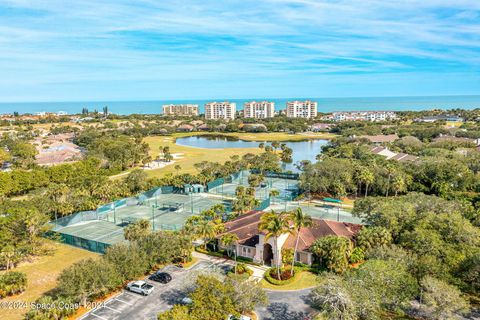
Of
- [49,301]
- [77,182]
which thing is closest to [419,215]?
[49,301]

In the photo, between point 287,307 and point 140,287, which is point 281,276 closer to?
point 287,307

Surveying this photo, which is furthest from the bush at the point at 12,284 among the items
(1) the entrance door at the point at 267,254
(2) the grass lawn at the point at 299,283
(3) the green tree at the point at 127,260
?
(1) the entrance door at the point at 267,254

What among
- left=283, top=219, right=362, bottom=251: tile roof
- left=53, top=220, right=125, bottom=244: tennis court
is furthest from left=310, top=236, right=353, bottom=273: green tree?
left=53, top=220, right=125, bottom=244: tennis court

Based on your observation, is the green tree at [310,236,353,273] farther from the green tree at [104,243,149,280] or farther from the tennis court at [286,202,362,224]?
the green tree at [104,243,149,280]

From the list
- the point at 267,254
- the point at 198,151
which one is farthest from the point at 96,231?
the point at 198,151

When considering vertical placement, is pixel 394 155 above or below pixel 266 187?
above

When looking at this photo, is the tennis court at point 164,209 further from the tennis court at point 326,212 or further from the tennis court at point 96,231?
the tennis court at point 326,212
